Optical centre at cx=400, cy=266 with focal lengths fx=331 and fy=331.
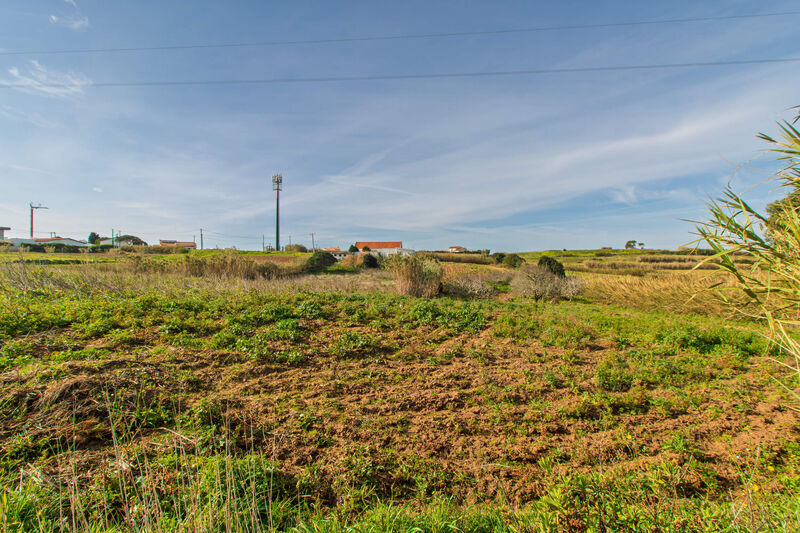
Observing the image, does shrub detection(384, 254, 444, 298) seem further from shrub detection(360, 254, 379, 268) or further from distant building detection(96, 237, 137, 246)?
distant building detection(96, 237, 137, 246)

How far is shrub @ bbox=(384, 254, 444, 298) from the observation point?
12445 mm

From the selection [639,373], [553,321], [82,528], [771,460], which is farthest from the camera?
[553,321]

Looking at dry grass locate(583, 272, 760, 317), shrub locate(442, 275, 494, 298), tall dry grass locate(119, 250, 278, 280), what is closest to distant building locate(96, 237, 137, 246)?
tall dry grass locate(119, 250, 278, 280)

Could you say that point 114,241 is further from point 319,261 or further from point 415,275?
point 415,275

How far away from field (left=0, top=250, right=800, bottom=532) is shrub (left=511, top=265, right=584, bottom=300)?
873 cm

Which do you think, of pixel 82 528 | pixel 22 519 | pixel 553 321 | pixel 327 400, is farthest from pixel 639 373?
pixel 22 519

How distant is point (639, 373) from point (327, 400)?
4.57m

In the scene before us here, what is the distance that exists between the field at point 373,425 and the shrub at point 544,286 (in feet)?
28.6

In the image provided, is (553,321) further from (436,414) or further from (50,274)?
(50,274)

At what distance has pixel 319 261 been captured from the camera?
28078 millimetres

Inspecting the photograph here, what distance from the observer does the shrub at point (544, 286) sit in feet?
52.1

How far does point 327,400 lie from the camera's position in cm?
397

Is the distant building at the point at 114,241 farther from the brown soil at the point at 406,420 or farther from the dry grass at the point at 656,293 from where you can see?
the dry grass at the point at 656,293

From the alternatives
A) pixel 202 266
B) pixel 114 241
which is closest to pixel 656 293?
pixel 202 266
